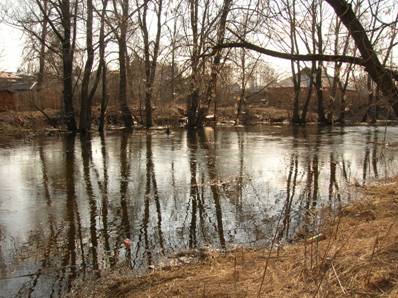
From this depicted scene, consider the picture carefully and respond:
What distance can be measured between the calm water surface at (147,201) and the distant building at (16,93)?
15.1 metres

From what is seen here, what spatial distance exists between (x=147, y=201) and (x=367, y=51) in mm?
5703

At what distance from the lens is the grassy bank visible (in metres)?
4.59

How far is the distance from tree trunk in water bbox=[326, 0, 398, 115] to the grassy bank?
1.55 m

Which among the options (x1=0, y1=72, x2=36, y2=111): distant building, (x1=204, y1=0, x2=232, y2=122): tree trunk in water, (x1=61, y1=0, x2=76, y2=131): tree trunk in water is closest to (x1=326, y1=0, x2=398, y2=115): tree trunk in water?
(x1=204, y1=0, x2=232, y2=122): tree trunk in water

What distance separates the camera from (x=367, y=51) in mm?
5594

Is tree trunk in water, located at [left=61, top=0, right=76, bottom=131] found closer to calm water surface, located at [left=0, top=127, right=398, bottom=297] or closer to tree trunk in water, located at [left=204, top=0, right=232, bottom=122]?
calm water surface, located at [left=0, top=127, right=398, bottom=297]

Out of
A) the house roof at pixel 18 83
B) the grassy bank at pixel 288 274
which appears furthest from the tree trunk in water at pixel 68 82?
the grassy bank at pixel 288 274

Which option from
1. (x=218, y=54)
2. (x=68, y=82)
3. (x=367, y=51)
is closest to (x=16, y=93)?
(x=68, y=82)

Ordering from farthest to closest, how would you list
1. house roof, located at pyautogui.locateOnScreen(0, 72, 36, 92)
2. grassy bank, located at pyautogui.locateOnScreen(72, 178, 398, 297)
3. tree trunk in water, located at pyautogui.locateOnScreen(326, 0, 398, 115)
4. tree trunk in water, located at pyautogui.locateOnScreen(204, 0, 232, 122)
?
house roof, located at pyautogui.locateOnScreen(0, 72, 36, 92), tree trunk in water, located at pyautogui.locateOnScreen(204, 0, 232, 122), tree trunk in water, located at pyautogui.locateOnScreen(326, 0, 398, 115), grassy bank, located at pyautogui.locateOnScreen(72, 178, 398, 297)

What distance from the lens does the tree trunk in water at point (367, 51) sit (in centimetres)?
559

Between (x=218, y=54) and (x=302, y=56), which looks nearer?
(x=302, y=56)

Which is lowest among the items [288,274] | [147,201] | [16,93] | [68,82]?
[147,201]

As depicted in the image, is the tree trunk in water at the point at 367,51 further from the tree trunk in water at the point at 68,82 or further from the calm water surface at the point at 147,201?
the tree trunk in water at the point at 68,82

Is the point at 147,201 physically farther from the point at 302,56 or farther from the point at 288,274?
the point at 288,274
